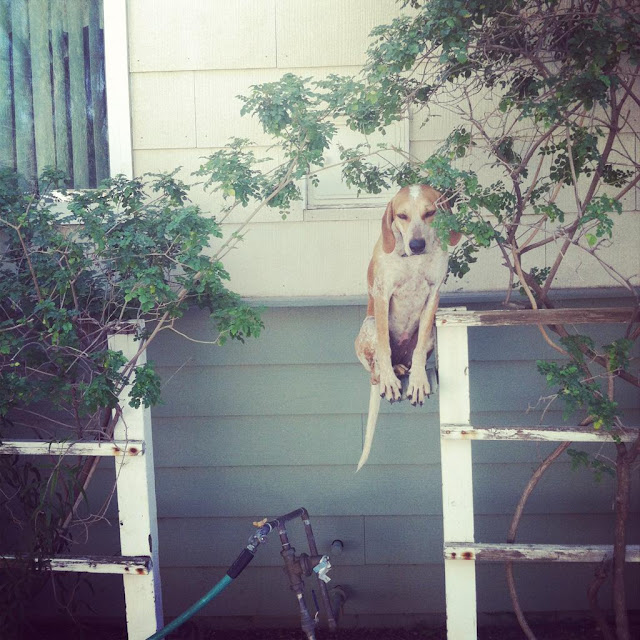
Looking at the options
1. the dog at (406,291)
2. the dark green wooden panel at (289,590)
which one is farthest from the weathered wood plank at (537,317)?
the dark green wooden panel at (289,590)

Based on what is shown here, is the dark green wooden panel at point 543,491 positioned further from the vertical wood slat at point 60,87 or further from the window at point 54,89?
the vertical wood slat at point 60,87

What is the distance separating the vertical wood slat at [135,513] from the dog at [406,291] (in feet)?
2.90

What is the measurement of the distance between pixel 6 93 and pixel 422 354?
207 centimetres

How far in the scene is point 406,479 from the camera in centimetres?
310

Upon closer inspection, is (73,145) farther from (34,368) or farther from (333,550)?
(333,550)

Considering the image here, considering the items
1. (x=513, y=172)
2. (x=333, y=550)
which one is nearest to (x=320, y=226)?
(x=513, y=172)

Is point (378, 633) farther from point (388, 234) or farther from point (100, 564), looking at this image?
point (388, 234)

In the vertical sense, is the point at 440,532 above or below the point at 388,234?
below

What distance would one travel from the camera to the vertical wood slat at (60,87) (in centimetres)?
302

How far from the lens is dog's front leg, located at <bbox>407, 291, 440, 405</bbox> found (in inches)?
98.9

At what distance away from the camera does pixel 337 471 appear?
10.2ft

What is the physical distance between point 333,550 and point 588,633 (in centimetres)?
116

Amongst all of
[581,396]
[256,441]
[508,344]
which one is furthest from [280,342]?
[581,396]

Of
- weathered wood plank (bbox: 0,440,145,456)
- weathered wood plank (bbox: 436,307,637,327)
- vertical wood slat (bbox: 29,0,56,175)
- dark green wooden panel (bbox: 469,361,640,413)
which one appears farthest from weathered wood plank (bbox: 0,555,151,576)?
vertical wood slat (bbox: 29,0,56,175)
